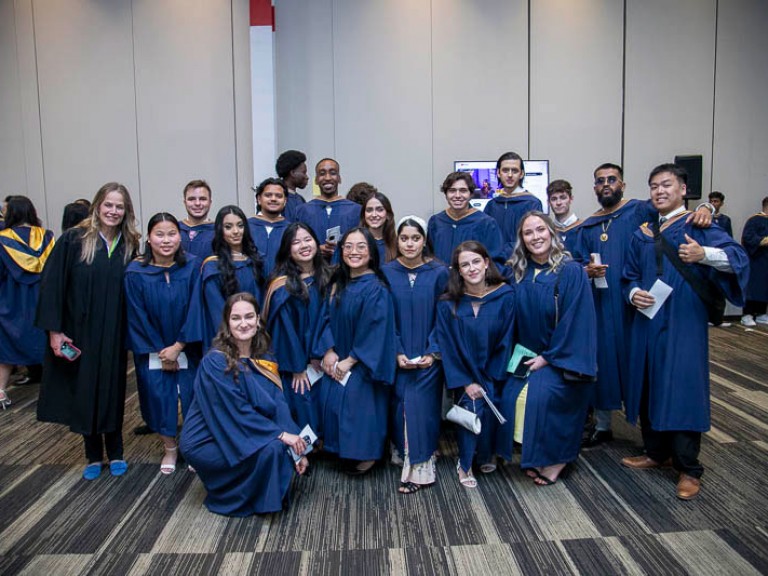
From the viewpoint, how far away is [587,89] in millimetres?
8070

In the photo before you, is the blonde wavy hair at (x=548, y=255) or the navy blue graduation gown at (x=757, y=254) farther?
the navy blue graduation gown at (x=757, y=254)

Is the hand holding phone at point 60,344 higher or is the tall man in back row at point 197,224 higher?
the tall man in back row at point 197,224

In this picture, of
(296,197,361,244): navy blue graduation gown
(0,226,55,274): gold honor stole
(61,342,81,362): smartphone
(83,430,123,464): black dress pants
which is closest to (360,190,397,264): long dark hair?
(296,197,361,244): navy blue graduation gown

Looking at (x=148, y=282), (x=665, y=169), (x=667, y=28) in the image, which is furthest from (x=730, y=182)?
(x=148, y=282)

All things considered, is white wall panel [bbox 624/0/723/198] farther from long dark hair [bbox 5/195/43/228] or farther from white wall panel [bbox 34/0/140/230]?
long dark hair [bbox 5/195/43/228]

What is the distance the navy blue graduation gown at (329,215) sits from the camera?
477 cm

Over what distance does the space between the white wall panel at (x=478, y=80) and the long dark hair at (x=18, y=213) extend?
4.73 m

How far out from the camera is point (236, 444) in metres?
3.03

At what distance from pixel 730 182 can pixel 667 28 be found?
89.0 inches

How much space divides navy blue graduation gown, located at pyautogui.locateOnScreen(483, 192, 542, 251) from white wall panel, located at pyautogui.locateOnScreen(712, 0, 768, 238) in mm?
5096

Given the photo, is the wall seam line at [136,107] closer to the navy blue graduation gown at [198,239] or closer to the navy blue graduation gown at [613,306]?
the navy blue graduation gown at [198,239]

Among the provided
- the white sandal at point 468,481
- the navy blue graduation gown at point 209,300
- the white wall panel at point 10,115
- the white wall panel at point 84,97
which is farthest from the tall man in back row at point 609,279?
the white wall panel at point 10,115

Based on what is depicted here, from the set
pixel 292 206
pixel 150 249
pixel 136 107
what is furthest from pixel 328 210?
pixel 136 107

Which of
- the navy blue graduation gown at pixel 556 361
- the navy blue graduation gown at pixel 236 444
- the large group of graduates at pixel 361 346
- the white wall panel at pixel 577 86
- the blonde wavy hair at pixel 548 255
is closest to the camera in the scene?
the navy blue graduation gown at pixel 236 444
